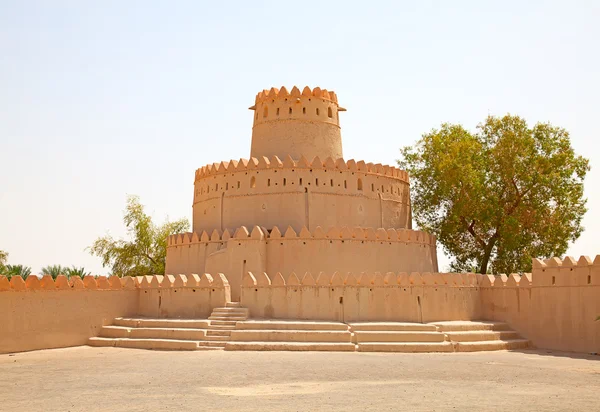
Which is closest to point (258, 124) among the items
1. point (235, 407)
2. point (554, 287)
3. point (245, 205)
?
point (245, 205)

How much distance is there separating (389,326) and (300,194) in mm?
7857

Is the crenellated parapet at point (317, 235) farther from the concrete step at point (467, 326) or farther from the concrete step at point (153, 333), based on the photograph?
the concrete step at point (153, 333)

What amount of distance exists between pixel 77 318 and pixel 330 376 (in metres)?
11.0

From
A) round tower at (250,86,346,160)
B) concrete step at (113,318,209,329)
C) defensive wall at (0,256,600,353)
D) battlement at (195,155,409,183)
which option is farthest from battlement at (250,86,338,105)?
concrete step at (113,318,209,329)

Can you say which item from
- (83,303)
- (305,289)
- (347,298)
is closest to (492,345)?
(347,298)

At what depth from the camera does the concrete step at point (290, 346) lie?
63.6 feet

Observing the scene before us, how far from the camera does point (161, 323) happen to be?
21.6 meters

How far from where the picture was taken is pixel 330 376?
47.7 feet

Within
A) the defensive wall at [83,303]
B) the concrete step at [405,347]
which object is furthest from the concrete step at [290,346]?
the defensive wall at [83,303]

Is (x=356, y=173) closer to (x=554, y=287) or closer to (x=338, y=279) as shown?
(x=338, y=279)

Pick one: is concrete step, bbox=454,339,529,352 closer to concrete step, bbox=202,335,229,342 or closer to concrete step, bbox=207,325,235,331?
concrete step, bbox=207,325,235,331

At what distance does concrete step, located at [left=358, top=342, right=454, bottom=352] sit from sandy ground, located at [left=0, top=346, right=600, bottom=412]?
903 millimetres

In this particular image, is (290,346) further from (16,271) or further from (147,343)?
(16,271)

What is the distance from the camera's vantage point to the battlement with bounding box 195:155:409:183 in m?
27.1
